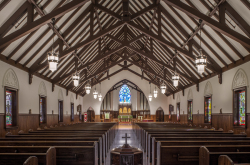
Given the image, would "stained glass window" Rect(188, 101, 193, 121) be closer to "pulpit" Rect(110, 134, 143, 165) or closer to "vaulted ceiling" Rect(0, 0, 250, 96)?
"vaulted ceiling" Rect(0, 0, 250, 96)

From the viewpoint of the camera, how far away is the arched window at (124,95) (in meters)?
28.9

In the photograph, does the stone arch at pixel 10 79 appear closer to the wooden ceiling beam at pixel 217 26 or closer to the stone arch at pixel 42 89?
the stone arch at pixel 42 89

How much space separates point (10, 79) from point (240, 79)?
31.2 ft

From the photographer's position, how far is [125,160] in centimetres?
370

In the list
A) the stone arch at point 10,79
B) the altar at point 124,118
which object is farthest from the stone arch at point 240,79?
the altar at point 124,118

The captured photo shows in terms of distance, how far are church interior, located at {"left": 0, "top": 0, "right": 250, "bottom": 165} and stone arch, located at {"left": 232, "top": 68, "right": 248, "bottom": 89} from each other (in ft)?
0.14

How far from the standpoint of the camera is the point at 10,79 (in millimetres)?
9328

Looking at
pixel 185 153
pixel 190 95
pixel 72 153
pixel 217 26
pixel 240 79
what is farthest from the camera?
pixel 190 95

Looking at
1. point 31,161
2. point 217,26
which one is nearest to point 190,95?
point 217,26

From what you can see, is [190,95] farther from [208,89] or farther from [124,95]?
[124,95]

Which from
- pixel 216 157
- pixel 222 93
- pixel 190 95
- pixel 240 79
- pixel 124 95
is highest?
pixel 240 79

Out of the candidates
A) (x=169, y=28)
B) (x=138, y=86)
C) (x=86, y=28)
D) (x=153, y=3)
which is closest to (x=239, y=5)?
(x=153, y=3)

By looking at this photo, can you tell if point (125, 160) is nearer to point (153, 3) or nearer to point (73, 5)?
point (73, 5)

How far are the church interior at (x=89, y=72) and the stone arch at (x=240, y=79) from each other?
4cm
